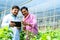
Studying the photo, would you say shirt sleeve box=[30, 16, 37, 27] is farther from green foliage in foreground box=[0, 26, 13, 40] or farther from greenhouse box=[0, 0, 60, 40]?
green foliage in foreground box=[0, 26, 13, 40]

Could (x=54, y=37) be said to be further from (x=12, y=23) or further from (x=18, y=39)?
(x=18, y=39)

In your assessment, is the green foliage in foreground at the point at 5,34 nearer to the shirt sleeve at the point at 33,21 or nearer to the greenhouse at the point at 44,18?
the greenhouse at the point at 44,18

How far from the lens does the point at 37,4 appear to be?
15.9 feet

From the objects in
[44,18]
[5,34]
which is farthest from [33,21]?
[5,34]

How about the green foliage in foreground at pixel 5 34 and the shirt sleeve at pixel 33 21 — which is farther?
the shirt sleeve at pixel 33 21

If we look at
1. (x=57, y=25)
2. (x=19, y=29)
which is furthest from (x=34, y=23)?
(x=57, y=25)

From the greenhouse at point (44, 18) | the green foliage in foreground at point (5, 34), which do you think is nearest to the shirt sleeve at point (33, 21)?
the greenhouse at point (44, 18)

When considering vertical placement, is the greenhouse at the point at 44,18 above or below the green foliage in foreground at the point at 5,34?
above

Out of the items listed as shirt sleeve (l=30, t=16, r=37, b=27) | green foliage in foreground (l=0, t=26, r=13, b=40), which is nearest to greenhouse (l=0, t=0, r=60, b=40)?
green foliage in foreground (l=0, t=26, r=13, b=40)

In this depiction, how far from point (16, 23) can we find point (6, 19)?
1.65ft

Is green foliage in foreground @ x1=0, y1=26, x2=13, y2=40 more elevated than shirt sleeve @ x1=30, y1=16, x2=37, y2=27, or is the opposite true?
shirt sleeve @ x1=30, y1=16, x2=37, y2=27

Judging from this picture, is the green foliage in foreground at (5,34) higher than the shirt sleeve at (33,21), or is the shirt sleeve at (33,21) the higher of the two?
the shirt sleeve at (33,21)

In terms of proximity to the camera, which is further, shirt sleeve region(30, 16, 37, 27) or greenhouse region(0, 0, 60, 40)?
shirt sleeve region(30, 16, 37, 27)

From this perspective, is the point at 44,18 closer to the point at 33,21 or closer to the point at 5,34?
the point at 33,21
